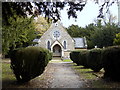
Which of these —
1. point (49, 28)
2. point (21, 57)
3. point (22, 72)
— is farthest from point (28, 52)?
point (49, 28)

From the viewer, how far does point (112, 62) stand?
8.10 metres

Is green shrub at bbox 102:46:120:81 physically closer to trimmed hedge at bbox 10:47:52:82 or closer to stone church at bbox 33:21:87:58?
trimmed hedge at bbox 10:47:52:82

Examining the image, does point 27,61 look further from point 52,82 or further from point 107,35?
point 107,35

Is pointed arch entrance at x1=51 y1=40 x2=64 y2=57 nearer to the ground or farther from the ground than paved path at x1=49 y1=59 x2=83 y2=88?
farther from the ground

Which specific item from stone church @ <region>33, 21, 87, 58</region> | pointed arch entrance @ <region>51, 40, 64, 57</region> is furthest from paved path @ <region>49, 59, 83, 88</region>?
stone church @ <region>33, 21, 87, 58</region>

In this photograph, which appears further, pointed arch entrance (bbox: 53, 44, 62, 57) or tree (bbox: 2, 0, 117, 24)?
pointed arch entrance (bbox: 53, 44, 62, 57)

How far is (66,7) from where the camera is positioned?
629 cm

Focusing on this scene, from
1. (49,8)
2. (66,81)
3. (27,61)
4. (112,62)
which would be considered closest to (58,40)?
(66,81)

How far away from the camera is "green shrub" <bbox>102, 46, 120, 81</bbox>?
791cm

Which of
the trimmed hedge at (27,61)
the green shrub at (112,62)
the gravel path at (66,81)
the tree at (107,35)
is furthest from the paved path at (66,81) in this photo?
the tree at (107,35)

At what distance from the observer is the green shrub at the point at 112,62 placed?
7914 mm

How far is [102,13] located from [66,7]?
67.5 inches

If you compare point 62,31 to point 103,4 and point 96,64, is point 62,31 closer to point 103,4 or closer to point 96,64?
point 96,64

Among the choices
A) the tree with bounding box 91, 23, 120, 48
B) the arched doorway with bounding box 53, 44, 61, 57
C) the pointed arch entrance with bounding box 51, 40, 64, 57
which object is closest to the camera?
the tree with bounding box 91, 23, 120, 48
